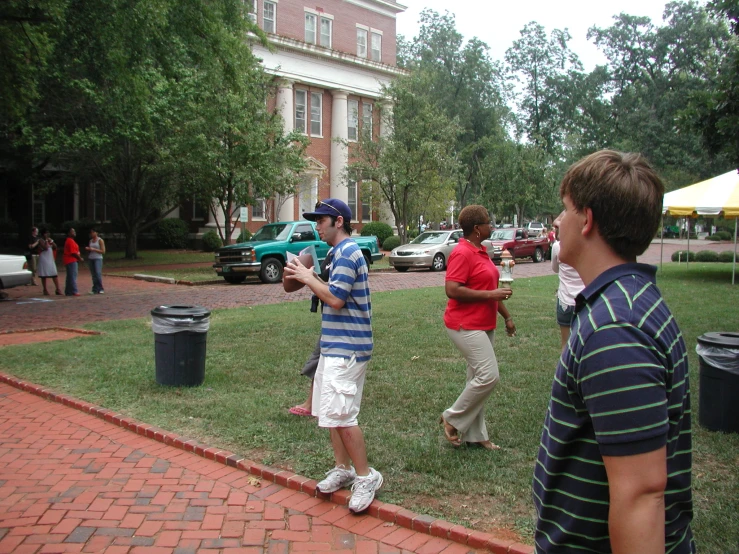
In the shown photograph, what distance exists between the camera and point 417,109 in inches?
1265

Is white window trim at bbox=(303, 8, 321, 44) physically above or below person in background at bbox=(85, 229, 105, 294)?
above

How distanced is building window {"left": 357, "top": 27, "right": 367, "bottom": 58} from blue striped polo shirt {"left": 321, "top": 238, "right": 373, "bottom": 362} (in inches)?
1632

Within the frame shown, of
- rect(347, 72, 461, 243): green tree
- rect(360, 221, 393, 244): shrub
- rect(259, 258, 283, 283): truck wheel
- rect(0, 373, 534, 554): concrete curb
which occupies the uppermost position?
rect(347, 72, 461, 243): green tree

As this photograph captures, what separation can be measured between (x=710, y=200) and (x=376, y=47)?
98.0 ft

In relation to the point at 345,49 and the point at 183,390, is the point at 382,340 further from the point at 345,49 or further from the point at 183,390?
the point at 345,49

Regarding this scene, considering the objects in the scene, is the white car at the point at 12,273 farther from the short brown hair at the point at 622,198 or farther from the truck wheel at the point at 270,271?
the short brown hair at the point at 622,198

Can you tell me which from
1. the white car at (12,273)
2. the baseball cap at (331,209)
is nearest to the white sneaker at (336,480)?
the baseball cap at (331,209)

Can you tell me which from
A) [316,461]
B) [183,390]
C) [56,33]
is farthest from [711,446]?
[56,33]

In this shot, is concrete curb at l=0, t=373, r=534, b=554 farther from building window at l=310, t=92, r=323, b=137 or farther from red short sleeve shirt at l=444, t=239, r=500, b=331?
building window at l=310, t=92, r=323, b=137

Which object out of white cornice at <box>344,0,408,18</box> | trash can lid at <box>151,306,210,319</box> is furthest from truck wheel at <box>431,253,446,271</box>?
white cornice at <box>344,0,408,18</box>

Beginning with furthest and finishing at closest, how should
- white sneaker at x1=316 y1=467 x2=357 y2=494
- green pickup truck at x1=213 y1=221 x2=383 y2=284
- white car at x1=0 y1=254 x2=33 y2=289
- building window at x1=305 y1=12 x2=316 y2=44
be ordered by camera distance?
1. building window at x1=305 y1=12 x2=316 y2=44
2. green pickup truck at x1=213 y1=221 x2=383 y2=284
3. white car at x1=0 y1=254 x2=33 y2=289
4. white sneaker at x1=316 y1=467 x2=357 y2=494

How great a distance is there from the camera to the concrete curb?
3807mm

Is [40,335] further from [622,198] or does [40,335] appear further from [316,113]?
[316,113]

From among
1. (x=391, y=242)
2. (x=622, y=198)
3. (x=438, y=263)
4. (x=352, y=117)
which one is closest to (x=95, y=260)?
(x=438, y=263)
